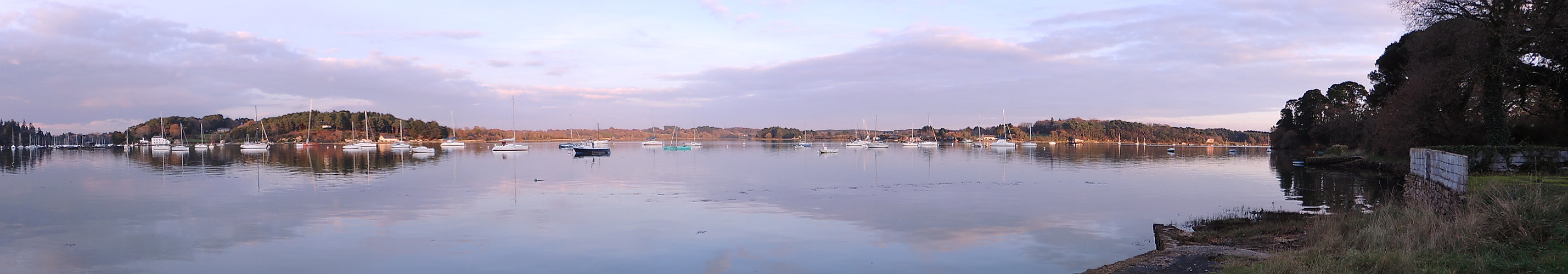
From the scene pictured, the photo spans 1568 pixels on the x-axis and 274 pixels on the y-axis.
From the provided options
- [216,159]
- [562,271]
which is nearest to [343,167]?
[216,159]

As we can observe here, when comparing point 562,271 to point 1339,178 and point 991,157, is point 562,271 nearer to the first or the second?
point 1339,178

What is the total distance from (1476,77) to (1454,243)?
64.0 feet

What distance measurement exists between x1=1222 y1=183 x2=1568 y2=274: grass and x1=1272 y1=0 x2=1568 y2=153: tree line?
12.0 m

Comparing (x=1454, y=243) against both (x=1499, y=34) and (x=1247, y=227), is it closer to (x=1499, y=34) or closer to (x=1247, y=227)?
(x=1247, y=227)

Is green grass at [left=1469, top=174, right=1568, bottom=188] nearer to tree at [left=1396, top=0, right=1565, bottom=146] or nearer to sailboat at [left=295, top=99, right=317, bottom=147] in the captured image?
tree at [left=1396, top=0, right=1565, bottom=146]

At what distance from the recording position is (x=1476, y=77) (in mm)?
22875

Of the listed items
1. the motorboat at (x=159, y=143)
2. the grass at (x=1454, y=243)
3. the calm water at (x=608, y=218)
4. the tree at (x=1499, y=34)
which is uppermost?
the tree at (x=1499, y=34)

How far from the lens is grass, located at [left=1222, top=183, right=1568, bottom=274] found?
7363mm

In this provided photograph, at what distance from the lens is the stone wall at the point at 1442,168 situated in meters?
14.1

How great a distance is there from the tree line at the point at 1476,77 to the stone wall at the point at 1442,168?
3.01 meters

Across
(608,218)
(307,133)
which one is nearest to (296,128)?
(307,133)

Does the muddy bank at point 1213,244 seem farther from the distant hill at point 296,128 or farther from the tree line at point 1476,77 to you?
the distant hill at point 296,128

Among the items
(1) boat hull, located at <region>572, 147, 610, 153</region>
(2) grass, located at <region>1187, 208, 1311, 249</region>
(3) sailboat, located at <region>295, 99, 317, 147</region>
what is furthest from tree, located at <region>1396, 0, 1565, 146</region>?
(3) sailboat, located at <region>295, 99, 317, 147</region>

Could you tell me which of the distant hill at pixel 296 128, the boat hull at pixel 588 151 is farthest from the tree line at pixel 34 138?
the boat hull at pixel 588 151
